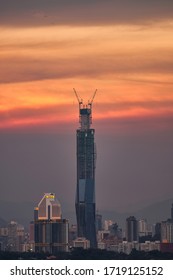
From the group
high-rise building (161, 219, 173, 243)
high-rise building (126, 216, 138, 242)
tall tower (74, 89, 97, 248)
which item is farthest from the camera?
tall tower (74, 89, 97, 248)

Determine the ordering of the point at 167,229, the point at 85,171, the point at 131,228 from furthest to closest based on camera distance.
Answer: the point at 85,171 → the point at 131,228 → the point at 167,229

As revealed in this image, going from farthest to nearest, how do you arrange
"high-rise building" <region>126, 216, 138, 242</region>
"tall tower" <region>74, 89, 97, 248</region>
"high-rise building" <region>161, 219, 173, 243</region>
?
"tall tower" <region>74, 89, 97, 248</region>, "high-rise building" <region>126, 216, 138, 242</region>, "high-rise building" <region>161, 219, 173, 243</region>

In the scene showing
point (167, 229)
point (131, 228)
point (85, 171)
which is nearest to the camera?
point (167, 229)

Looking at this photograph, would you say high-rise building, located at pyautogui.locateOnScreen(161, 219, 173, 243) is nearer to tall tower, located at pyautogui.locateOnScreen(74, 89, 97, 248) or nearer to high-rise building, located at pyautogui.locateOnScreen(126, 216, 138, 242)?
high-rise building, located at pyautogui.locateOnScreen(126, 216, 138, 242)

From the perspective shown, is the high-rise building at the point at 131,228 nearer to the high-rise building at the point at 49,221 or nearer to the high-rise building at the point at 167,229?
the high-rise building at the point at 167,229

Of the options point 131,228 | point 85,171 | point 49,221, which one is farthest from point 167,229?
point 85,171

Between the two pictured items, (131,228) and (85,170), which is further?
(85,170)

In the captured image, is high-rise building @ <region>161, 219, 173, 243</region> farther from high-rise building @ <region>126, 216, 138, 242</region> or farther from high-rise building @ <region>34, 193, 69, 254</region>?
high-rise building @ <region>34, 193, 69, 254</region>

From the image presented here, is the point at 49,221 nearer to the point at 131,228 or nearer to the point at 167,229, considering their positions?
the point at 131,228

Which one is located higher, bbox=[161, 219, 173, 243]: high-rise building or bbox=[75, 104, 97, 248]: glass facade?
bbox=[75, 104, 97, 248]: glass facade

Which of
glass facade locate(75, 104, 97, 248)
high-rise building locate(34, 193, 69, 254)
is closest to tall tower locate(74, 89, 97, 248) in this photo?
glass facade locate(75, 104, 97, 248)

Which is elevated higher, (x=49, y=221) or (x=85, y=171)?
(x=85, y=171)

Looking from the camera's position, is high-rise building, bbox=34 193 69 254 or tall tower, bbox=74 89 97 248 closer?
high-rise building, bbox=34 193 69 254
